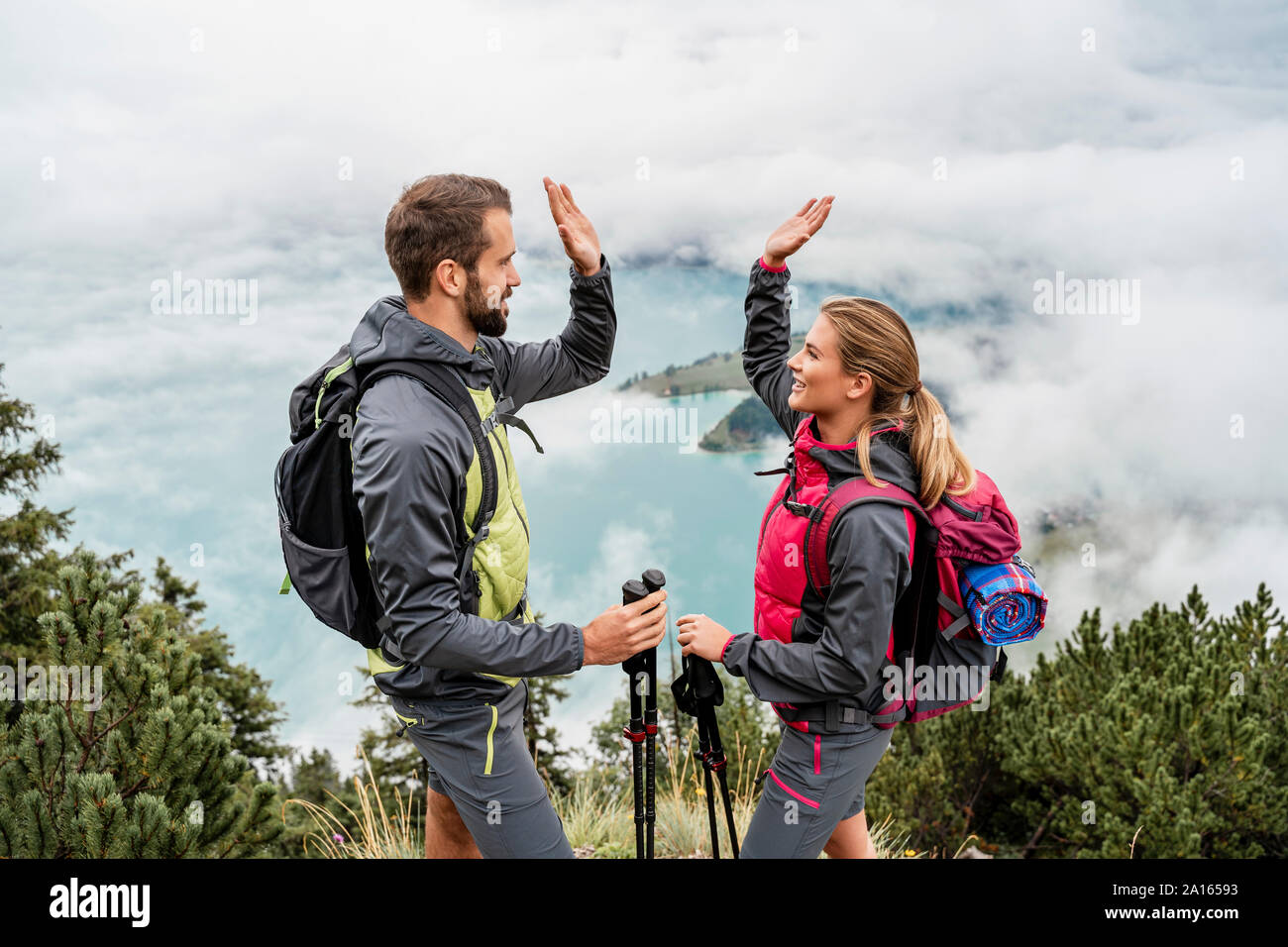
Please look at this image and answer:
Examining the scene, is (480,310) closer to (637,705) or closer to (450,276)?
(450,276)

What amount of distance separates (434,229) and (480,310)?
0.88 ft

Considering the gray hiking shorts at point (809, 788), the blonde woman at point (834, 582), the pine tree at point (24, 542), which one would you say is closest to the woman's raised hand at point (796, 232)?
the blonde woman at point (834, 582)

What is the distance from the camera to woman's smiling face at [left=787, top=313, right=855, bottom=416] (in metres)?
3.14

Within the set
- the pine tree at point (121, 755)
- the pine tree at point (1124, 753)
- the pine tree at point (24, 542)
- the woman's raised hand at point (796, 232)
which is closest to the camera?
the woman's raised hand at point (796, 232)

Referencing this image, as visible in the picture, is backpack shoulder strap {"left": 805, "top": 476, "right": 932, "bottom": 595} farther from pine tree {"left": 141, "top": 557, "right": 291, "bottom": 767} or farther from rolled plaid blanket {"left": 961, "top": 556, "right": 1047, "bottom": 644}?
pine tree {"left": 141, "top": 557, "right": 291, "bottom": 767}

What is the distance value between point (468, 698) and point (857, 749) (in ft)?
3.94

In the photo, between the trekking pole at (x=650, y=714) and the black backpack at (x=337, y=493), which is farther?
the trekking pole at (x=650, y=714)

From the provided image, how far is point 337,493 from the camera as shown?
2982 millimetres

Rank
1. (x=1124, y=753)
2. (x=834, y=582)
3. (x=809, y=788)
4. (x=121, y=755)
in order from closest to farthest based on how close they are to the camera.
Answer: (x=834, y=582), (x=809, y=788), (x=121, y=755), (x=1124, y=753)

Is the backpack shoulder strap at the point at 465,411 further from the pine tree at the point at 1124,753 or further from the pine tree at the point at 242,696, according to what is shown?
the pine tree at the point at 242,696

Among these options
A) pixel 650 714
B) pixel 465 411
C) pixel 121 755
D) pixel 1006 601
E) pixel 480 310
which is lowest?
pixel 121 755

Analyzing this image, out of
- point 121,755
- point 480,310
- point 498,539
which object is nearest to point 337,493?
point 498,539

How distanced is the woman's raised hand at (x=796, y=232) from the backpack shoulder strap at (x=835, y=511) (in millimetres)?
964

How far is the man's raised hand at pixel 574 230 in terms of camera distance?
3641 mm
